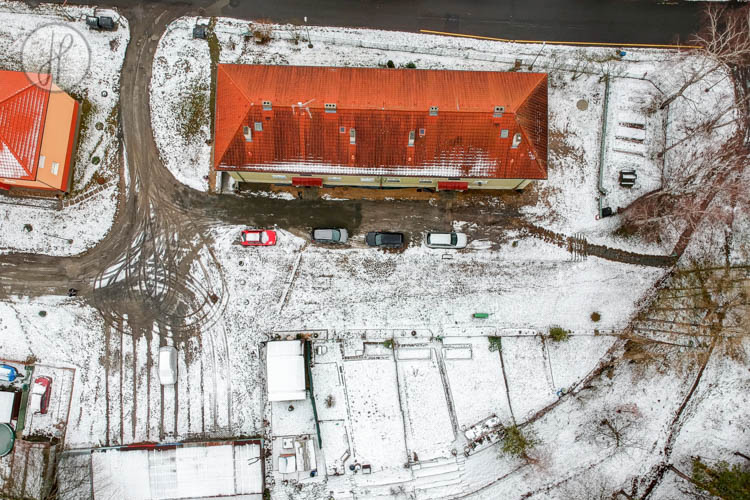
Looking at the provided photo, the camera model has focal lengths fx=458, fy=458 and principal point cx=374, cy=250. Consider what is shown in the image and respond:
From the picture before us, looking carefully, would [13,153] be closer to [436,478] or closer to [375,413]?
[375,413]

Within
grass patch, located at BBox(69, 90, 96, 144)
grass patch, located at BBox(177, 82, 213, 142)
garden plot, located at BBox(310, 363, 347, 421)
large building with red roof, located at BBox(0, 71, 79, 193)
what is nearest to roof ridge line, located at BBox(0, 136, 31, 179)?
large building with red roof, located at BBox(0, 71, 79, 193)

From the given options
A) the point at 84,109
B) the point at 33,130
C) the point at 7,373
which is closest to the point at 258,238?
the point at 33,130

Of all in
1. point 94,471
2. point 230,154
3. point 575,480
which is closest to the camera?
point 230,154

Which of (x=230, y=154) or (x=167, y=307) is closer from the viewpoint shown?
(x=230, y=154)

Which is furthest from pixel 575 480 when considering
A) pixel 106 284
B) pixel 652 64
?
pixel 106 284

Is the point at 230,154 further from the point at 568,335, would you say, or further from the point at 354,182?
the point at 568,335

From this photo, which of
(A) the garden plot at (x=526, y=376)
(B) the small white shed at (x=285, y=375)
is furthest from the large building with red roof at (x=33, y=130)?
(A) the garden plot at (x=526, y=376)

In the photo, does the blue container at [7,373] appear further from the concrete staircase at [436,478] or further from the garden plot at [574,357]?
the garden plot at [574,357]
